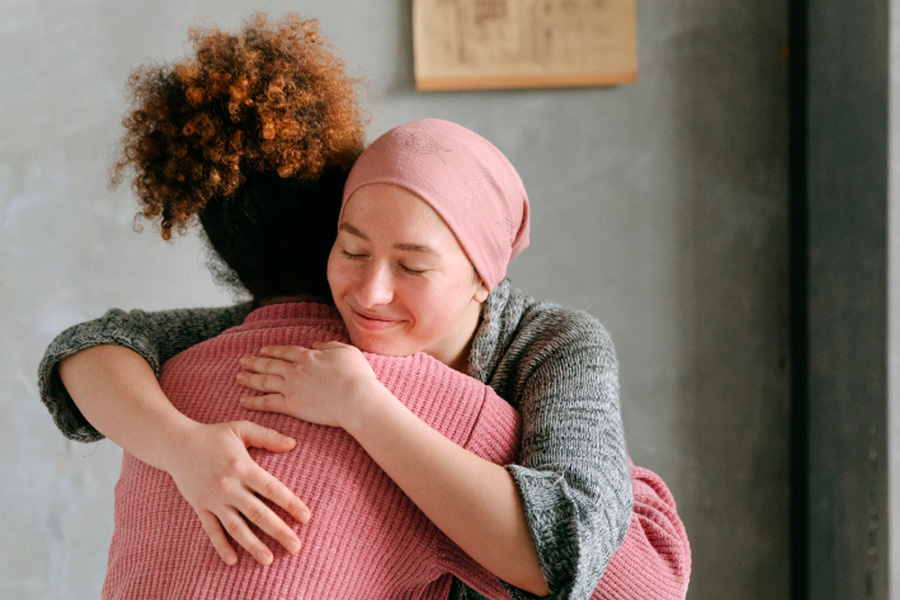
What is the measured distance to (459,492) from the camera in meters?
0.84

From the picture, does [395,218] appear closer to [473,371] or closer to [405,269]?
[405,269]

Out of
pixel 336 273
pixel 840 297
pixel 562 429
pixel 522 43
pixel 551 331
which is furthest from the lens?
pixel 522 43

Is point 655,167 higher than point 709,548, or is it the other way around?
point 655,167

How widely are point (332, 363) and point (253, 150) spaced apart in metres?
0.35

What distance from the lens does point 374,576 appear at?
865 mm

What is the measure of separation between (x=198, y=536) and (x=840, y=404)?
1.44 m

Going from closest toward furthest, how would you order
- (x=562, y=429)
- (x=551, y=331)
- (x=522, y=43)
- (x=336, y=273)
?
(x=562, y=429) < (x=336, y=273) < (x=551, y=331) < (x=522, y=43)

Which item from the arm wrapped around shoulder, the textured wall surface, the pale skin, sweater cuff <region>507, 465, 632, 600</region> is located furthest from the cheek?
the textured wall surface

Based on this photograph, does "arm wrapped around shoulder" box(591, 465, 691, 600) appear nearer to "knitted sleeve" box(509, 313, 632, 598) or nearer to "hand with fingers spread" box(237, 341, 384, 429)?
"knitted sleeve" box(509, 313, 632, 598)

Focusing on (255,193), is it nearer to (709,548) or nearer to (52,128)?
(52,128)

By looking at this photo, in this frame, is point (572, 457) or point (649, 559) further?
point (649, 559)

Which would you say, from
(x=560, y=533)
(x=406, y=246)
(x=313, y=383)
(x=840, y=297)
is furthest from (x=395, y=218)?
(x=840, y=297)

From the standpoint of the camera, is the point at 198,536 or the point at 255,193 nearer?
the point at 198,536

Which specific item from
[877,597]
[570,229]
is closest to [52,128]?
[570,229]
